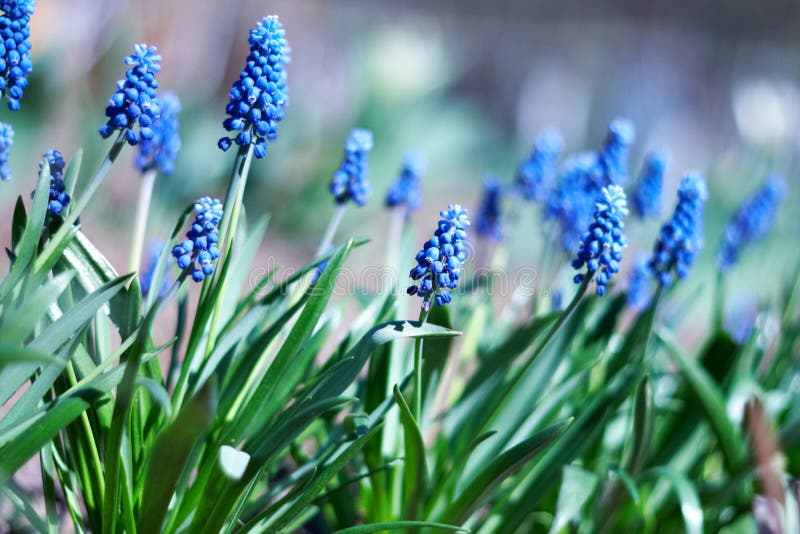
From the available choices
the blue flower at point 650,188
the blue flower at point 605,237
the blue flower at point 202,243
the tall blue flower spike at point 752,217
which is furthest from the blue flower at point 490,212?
the blue flower at point 202,243


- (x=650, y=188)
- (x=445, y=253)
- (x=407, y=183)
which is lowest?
(x=650, y=188)

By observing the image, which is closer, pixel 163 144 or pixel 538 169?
pixel 163 144

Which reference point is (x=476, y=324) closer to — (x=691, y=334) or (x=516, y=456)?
(x=516, y=456)

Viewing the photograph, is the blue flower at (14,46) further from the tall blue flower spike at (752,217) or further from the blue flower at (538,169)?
the tall blue flower spike at (752,217)

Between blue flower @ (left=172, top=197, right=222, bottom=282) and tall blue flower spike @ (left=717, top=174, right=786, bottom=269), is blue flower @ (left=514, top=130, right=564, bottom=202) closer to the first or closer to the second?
tall blue flower spike @ (left=717, top=174, right=786, bottom=269)

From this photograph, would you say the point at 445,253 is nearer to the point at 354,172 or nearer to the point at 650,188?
the point at 354,172

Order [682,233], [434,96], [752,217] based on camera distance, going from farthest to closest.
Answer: [434,96], [752,217], [682,233]

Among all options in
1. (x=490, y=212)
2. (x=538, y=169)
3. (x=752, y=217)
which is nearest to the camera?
(x=538, y=169)

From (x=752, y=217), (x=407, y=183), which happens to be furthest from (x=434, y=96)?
(x=407, y=183)

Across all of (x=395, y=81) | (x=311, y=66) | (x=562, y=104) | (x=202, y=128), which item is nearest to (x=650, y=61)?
(x=562, y=104)
